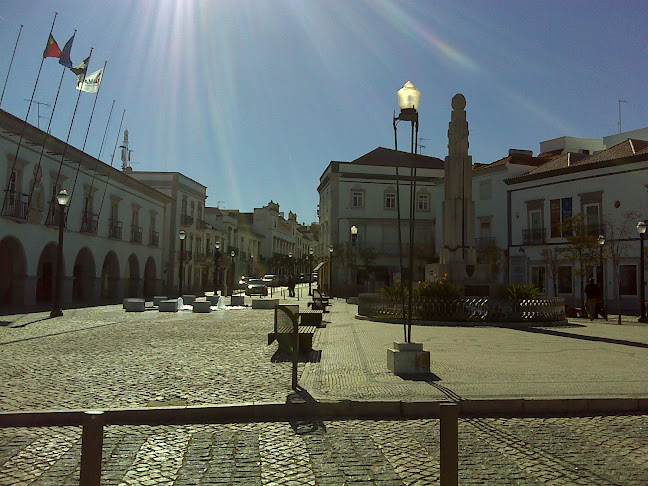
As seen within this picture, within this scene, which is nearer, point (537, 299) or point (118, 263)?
point (537, 299)

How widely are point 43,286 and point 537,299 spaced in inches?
1034

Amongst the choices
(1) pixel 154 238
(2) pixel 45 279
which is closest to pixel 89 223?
(2) pixel 45 279

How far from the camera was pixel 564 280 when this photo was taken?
1378 inches

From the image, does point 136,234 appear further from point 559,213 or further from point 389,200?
point 559,213

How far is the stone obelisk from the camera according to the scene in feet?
66.6

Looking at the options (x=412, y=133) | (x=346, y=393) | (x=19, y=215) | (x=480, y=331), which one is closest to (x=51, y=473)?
(x=346, y=393)

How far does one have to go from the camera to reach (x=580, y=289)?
33.7 m

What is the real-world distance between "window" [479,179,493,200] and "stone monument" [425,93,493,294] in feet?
71.8

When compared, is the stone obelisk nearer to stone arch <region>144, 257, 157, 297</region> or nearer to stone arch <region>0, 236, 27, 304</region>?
stone arch <region>0, 236, 27, 304</region>

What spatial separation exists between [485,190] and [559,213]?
700cm

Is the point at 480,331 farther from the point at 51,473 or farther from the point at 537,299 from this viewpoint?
the point at 51,473

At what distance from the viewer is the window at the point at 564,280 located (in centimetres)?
3469

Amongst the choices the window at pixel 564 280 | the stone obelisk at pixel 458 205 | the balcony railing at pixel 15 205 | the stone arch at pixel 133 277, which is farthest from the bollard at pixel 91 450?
the stone arch at pixel 133 277

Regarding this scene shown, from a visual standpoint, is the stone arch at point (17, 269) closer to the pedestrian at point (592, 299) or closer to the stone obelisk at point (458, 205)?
the stone obelisk at point (458, 205)
